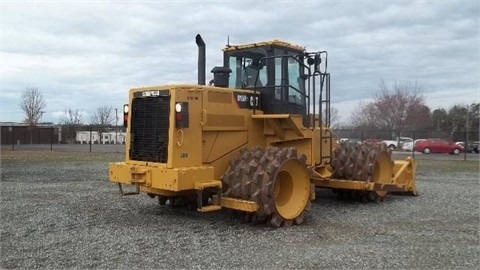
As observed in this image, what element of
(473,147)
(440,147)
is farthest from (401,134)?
(473,147)

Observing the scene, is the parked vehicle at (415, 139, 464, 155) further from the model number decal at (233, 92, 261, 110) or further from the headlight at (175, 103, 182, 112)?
the headlight at (175, 103, 182, 112)

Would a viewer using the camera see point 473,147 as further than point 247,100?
Yes

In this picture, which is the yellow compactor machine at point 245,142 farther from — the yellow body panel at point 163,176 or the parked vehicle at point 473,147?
the parked vehicle at point 473,147

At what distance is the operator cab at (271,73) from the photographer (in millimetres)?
9469

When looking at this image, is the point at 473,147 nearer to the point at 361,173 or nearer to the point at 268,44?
the point at 361,173

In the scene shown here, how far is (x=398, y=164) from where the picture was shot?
12.3 meters

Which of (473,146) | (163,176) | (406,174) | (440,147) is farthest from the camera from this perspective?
(473,146)

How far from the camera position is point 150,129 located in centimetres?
848

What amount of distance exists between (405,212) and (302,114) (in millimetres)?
2818

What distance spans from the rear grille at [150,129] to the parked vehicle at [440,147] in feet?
121

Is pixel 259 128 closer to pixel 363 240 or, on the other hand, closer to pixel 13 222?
pixel 363 240

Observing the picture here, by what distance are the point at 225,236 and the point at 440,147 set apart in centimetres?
3813

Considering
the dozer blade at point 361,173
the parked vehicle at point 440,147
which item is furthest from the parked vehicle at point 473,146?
the dozer blade at point 361,173

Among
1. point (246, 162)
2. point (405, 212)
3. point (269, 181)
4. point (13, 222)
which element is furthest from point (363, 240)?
point (13, 222)
